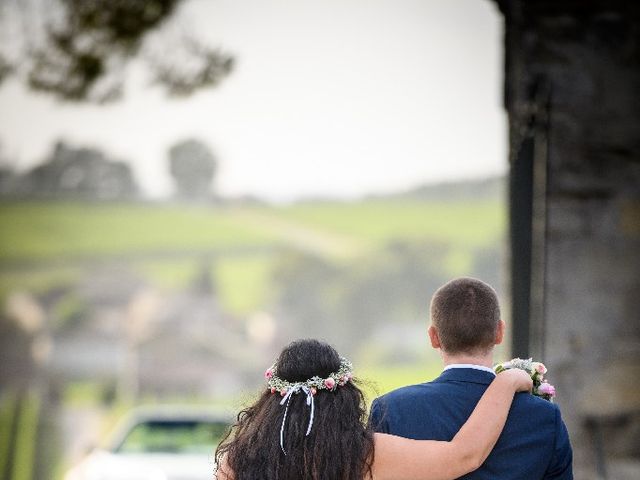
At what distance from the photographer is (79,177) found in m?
23.6

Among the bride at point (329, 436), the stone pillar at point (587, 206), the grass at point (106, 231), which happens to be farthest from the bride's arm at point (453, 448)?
the grass at point (106, 231)

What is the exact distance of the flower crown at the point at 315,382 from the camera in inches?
114

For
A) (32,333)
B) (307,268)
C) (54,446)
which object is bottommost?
(54,446)

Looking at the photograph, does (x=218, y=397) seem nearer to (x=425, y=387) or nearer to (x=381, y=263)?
(x=381, y=263)

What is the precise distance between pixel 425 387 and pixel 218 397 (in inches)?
716

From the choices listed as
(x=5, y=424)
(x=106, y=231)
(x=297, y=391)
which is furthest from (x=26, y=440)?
(x=297, y=391)

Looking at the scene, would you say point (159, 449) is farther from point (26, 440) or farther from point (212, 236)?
point (212, 236)

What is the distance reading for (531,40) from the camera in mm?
5543

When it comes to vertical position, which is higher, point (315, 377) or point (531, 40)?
point (531, 40)

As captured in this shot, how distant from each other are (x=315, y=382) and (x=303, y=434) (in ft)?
0.50

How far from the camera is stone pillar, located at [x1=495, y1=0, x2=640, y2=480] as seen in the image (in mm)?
5531

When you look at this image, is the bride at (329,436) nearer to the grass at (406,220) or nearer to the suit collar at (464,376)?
the suit collar at (464,376)

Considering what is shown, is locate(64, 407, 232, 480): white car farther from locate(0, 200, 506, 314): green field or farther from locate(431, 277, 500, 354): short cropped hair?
locate(0, 200, 506, 314): green field

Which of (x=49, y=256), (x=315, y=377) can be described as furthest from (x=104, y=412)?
(x=315, y=377)
